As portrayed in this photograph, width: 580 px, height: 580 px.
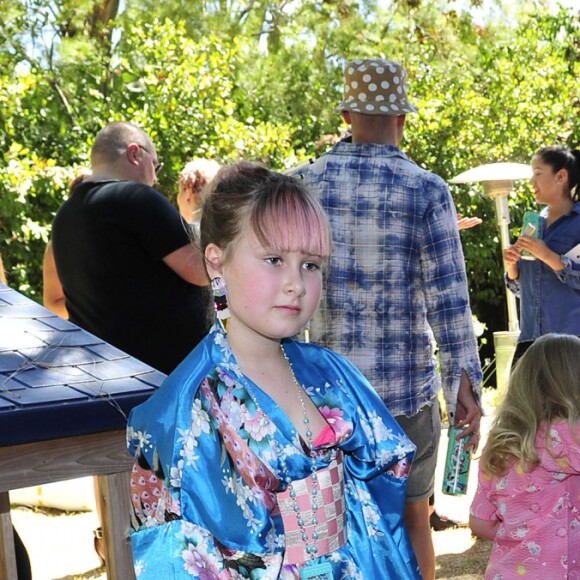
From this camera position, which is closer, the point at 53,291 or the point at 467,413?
the point at 467,413

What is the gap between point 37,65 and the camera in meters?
10.0

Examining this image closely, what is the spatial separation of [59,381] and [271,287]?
0.47 meters

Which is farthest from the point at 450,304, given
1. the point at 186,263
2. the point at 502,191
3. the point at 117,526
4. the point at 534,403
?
the point at 502,191

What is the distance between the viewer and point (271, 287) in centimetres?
203

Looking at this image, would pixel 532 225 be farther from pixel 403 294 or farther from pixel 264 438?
pixel 264 438

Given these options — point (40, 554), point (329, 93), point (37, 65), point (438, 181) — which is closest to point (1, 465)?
point (438, 181)

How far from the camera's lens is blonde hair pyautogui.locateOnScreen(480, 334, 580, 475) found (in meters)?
3.04

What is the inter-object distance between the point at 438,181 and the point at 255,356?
1.50 m

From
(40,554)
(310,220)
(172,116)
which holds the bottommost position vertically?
(40,554)

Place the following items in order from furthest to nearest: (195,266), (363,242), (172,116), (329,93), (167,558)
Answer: (329,93), (172,116), (195,266), (363,242), (167,558)

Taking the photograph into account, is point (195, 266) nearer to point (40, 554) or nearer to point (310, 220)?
point (310, 220)

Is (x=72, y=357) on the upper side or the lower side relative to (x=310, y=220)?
lower

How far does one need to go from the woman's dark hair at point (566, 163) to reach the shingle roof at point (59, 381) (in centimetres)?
364

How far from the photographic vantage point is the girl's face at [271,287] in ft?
6.64
